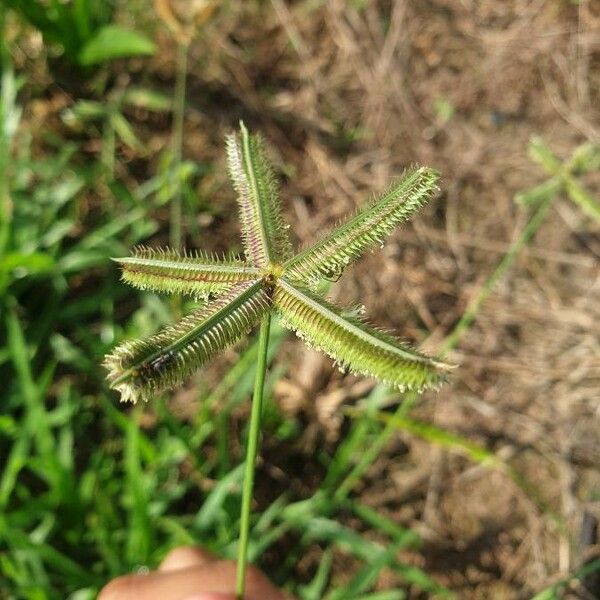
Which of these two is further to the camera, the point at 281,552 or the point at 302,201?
the point at 302,201

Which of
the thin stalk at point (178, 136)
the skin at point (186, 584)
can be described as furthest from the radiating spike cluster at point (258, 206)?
the thin stalk at point (178, 136)

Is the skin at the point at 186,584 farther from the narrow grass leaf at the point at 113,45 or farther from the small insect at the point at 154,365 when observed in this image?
the narrow grass leaf at the point at 113,45

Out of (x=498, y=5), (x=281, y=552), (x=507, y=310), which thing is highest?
(x=498, y=5)

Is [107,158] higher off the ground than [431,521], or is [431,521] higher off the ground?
→ [107,158]

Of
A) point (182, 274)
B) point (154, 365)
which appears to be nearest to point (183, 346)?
point (154, 365)

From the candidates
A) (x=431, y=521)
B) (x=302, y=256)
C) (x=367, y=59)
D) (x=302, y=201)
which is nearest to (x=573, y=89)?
(x=367, y=59)

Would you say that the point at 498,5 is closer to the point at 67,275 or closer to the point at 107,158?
the point at 107,158

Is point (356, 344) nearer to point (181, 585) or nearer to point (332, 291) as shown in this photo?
point (181, 585)
